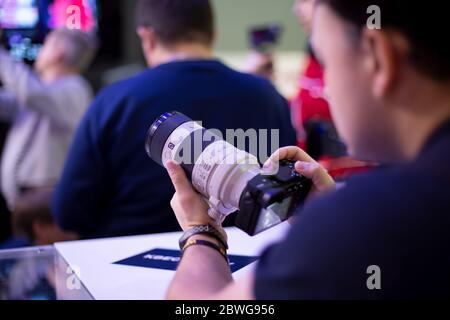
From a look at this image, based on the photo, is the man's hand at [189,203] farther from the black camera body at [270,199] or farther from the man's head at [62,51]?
the man's head at [62,51]

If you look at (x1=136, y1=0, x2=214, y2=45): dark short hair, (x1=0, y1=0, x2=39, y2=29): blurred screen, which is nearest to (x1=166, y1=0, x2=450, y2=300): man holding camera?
(x1=136, y1=0, x2=214, y2=45): dark short hair

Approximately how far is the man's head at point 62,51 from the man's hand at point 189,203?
226 centimetres

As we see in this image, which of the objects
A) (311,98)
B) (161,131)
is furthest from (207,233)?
(311,98)

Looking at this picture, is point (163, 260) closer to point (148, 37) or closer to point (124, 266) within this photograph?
point (124, 266)

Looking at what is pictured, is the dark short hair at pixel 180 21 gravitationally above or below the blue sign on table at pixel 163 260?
above

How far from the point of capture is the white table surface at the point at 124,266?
41.1 inches

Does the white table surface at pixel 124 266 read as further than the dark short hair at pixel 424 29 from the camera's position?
Yes

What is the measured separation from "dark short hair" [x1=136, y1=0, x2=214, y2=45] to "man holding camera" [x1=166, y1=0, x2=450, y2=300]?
3.62ft

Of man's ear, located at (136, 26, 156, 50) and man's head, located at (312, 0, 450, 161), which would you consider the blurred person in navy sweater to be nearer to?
man's ear, located at (136, 26, 156, 50)

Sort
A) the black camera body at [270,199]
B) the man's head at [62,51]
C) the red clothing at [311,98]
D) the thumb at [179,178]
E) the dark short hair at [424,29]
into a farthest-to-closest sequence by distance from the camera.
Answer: the man's head at [62,51], the red clothing at [311,98], the thumb at [179,178], the black camera body at [270,199], the dark short hair at [424,29]

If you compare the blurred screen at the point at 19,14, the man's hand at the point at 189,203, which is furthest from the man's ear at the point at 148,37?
the blurred screen at the point at 19,14

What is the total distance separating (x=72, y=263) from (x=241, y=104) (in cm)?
64

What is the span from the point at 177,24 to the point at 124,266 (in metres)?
0.80

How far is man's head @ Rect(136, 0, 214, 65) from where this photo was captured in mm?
1739
